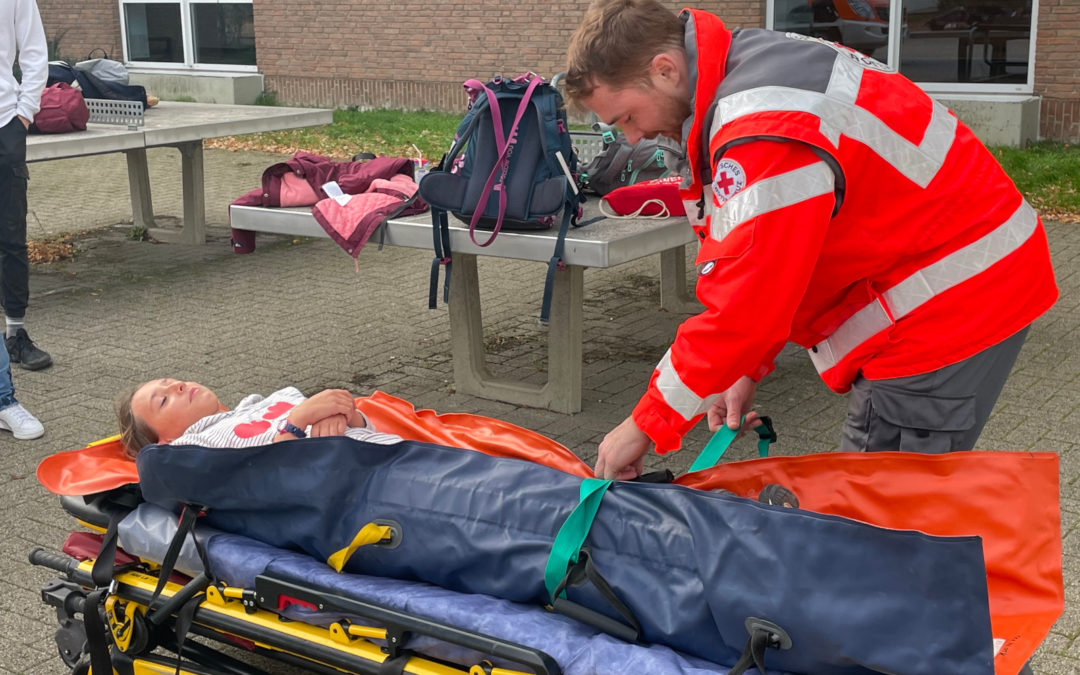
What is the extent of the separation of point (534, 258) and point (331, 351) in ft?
6.16

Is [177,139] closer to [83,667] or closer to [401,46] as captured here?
[83,667]

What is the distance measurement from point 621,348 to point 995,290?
373 centimetres

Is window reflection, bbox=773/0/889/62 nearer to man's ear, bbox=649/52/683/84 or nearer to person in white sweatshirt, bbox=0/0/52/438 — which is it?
person in white sweatshirt, bbox=0/0/52/438

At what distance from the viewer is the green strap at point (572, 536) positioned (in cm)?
259

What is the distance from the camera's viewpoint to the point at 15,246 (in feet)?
19.5

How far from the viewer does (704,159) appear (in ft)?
8.18

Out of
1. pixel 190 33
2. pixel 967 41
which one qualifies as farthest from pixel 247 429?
pixel 190 33

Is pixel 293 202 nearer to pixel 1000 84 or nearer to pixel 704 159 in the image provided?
pixel 704 159

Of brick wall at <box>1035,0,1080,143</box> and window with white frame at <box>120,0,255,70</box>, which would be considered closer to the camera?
brick wall at <box>1035,0,1080,143</box>

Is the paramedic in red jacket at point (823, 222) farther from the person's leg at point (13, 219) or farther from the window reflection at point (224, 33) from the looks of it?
the window reflection at point (224, 33)

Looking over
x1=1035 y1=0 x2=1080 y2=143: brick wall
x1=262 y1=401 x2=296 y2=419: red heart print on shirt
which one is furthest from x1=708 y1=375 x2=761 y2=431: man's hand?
x1=1035 y1=0 x2=1080 y2=143: brick wall

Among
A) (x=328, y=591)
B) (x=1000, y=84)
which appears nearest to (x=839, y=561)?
(x=328, y=591)

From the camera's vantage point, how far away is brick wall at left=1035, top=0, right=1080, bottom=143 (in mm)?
11023

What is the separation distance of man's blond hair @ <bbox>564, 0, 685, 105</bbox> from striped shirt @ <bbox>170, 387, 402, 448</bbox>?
142cm
